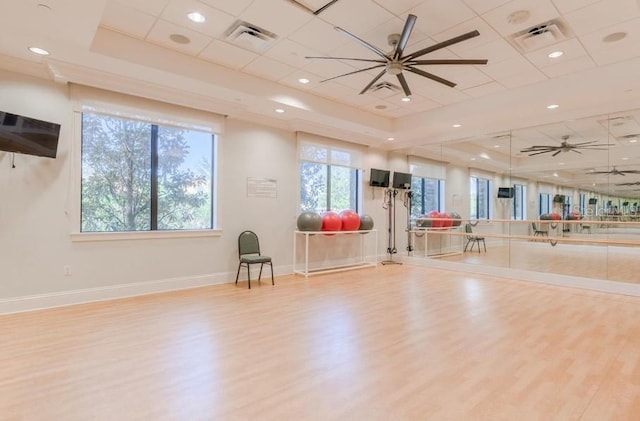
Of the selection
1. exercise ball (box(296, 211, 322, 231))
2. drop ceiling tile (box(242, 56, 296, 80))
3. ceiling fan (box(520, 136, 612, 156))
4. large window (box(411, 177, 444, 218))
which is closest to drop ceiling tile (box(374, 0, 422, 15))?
drop ceiling tile (box(242, 56, 296, 80))

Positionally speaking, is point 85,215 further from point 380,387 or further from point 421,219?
point 421,219

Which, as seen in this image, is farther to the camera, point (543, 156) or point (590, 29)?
point (543, 156)

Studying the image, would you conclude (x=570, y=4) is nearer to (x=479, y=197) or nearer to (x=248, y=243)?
(x=479, y=197)

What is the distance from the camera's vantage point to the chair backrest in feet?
20.0

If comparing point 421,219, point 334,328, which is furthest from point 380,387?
point 421,219

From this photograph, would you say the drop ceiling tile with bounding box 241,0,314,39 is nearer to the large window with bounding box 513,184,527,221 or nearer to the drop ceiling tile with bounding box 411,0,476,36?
the drop ceiling tile with bounding box 411,0,476,36

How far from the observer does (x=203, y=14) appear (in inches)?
147

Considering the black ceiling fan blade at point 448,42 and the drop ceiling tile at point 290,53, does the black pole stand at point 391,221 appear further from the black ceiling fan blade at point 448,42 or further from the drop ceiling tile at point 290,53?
the black ceiling fan blade at point 448,42

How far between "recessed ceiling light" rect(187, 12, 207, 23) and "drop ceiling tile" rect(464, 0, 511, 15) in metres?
2.80

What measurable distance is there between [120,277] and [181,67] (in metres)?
3.14

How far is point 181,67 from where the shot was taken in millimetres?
4652

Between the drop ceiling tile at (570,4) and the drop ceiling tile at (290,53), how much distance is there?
2693 millimetres

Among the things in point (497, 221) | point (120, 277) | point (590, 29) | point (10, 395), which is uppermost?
point (590, 29)

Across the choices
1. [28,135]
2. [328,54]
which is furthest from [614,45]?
[28,135]
